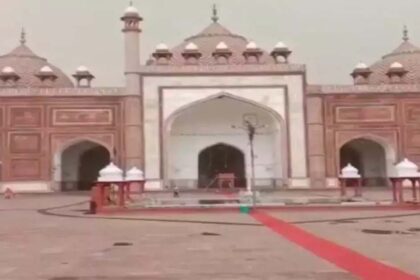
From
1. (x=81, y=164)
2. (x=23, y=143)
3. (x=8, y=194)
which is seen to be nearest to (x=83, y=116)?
(x=23, y=143)

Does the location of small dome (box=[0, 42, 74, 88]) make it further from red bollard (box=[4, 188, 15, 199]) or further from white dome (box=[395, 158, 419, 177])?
white dome (box=[395, 158, 419, 177])

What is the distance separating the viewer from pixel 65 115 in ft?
71.1

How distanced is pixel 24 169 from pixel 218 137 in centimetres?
747

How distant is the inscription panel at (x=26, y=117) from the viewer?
21.6m

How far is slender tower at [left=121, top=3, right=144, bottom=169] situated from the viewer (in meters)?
21.3

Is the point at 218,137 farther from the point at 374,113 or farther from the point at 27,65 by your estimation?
the point at 27,65

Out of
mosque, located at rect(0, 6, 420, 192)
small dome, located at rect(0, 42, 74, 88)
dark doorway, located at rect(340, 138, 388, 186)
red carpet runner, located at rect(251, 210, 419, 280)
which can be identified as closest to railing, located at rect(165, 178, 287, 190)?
mosque, located at rect(0, 6, 420, 192)

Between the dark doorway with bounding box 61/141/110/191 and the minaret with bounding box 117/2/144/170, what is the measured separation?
2405mm

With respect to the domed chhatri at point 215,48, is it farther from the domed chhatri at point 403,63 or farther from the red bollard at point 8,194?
the red bollard at point 8,194

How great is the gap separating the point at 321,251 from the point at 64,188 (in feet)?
62.7

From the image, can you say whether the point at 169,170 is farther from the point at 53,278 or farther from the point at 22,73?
the point at 53,278

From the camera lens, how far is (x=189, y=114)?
23812 millimetres

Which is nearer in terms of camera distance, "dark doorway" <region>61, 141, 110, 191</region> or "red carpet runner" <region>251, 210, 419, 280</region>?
"red carpet runner" <region>251, 210, 419, 280</region>

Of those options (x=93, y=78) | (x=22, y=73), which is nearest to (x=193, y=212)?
(x=93, y=78)
